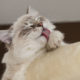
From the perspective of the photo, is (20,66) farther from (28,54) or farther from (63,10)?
(63,10)

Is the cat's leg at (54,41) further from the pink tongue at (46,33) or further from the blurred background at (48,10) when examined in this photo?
the blurred background at (48,10)

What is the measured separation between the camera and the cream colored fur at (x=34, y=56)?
77cm

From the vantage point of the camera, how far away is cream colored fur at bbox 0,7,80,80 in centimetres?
77

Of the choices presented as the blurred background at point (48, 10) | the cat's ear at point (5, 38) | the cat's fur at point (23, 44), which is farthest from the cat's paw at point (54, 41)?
the blurred background at point (48, 10)

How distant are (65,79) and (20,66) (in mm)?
176

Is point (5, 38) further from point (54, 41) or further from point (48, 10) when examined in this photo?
point (48, 10)

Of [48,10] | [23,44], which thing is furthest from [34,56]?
[48,10]

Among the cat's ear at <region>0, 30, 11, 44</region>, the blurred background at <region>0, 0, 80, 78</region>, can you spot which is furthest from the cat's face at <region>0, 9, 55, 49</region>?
the blurred background at <region>0, 0, 80, 78</region>

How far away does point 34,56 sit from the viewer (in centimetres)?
83

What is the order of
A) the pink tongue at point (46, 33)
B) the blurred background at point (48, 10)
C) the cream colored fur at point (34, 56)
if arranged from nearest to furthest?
the cream colored fur at point (34, 56)
the pink tongue at point (46, 33)
the blurred background at point (48, 10)

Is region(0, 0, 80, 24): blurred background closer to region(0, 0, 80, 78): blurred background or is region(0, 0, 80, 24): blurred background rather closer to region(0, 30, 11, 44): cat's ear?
region(0, 0, 80, 78): blurred background

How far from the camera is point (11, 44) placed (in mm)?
812

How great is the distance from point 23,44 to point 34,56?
0.07m

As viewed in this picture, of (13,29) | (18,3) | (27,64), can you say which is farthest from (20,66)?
(18,3)
